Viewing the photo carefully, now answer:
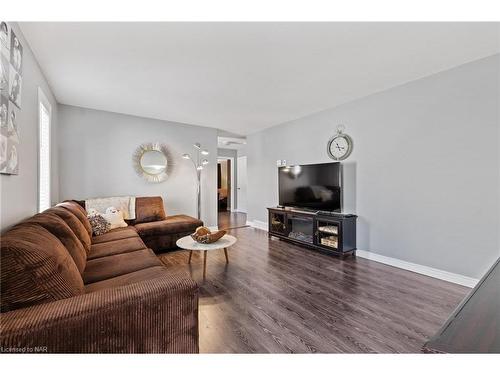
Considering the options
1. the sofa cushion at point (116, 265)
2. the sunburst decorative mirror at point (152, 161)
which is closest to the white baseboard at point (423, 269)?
the sofa cushion at point (116, 265)

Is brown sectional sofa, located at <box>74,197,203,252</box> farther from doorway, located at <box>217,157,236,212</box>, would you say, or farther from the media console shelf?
doorway, located at <box>217,157,236,212</box>

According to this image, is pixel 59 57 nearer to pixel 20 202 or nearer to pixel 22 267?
pixel 20 202

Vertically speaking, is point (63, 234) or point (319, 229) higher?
point (63, 234)

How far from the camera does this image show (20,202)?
175cm

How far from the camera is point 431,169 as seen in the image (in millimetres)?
2650

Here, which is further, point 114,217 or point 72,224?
point 114,217

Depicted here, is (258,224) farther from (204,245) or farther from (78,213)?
(78,213)

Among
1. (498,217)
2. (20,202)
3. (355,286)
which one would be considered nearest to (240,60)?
(20,202)

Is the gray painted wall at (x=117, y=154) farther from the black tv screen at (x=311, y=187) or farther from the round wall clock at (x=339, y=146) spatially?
the round wall clock at (x=339, y=146)

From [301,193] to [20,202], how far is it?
11.5 ft

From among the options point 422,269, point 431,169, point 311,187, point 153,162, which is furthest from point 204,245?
point 431,169

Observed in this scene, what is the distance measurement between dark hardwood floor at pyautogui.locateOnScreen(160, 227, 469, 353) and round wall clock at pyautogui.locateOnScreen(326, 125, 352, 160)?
1613mm

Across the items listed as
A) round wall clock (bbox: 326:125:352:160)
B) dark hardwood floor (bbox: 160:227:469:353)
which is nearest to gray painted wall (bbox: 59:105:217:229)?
dark hardwood floor (bbox: 160:227:469:353)

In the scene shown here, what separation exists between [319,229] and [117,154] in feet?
12.5
